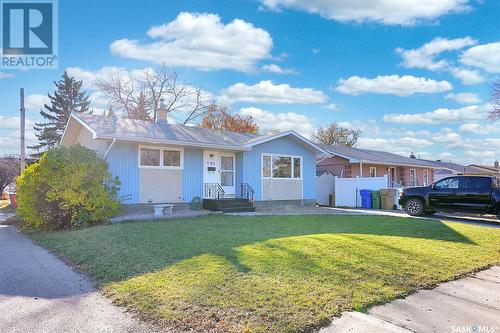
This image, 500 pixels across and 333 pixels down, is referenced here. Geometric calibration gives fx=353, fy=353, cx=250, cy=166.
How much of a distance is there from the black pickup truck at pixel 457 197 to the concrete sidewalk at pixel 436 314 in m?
8.92

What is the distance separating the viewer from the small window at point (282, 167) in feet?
58.0

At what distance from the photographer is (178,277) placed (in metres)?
5.25

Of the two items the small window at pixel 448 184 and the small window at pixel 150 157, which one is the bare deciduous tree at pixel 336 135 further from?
the small window at pixel 150 157

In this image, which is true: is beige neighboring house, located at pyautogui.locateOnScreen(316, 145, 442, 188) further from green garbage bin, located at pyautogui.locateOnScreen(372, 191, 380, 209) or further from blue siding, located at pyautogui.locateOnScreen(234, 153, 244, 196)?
blue siding, located at pyautogui.locateOnScreen(234, 153, 244, 196)

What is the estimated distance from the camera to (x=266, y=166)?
56.7 ft

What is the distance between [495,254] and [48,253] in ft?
31.6

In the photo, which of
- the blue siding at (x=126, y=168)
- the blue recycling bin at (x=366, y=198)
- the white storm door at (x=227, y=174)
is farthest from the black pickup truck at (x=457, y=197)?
the blue siding at (x=126, y=168)

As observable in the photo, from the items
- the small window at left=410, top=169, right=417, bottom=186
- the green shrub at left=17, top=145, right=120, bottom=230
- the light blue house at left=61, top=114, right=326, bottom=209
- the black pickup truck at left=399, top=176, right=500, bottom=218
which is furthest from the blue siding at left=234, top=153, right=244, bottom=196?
the small window at left=410, top=169, right=417, bottom=186

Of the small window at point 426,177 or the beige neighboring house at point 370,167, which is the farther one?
the small window at point 426,177

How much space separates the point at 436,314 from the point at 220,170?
40.7ft

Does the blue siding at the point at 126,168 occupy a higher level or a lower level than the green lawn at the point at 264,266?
higher

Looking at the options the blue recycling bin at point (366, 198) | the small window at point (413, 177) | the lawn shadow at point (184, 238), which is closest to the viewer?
the lawn shadow at point (184, 238)

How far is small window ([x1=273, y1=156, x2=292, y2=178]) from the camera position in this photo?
1767 centimetres

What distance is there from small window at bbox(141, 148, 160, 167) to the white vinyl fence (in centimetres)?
1173
